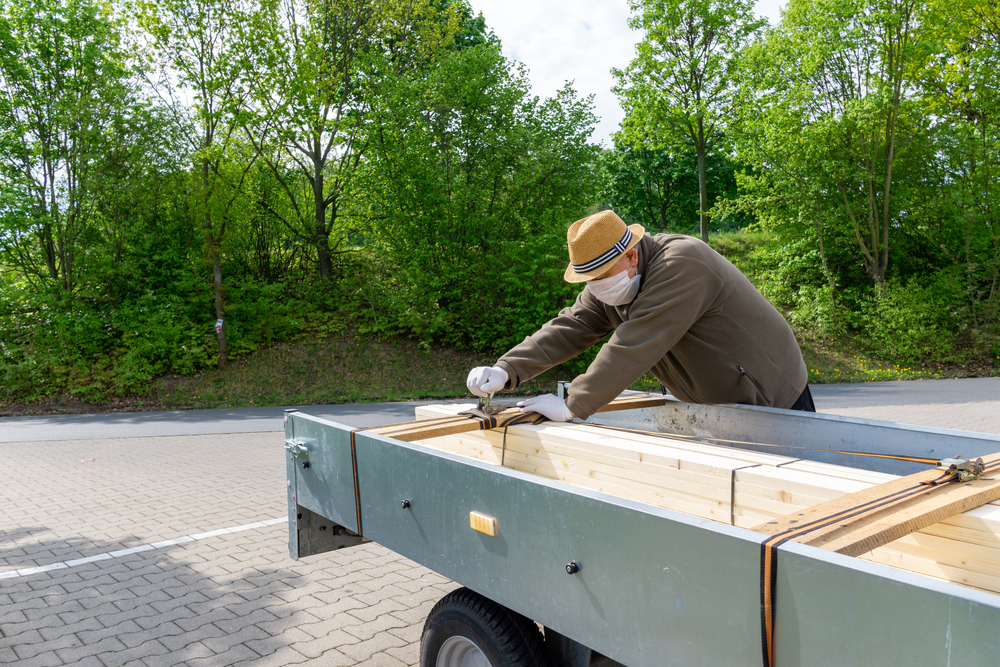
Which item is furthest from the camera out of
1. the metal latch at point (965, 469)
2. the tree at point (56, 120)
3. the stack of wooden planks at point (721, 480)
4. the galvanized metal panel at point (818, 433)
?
the tree at point (56, 120)

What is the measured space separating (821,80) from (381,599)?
19.3 metres

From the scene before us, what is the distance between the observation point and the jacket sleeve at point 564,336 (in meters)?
3.29

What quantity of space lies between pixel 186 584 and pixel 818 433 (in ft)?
12.9

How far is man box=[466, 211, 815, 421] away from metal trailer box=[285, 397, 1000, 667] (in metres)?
0.23

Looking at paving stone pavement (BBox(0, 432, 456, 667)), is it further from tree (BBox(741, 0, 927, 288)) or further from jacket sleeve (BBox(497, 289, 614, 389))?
tree (BBox(741, 0, 927, 288))

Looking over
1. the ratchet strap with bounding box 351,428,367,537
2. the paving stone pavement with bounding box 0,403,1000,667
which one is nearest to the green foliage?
the paving stone pavement with bounding box 0,403,1000,667

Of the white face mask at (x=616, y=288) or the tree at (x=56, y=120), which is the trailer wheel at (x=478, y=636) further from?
the tree at (x=56, y=120)

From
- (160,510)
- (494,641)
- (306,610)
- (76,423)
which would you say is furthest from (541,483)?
(76,423)

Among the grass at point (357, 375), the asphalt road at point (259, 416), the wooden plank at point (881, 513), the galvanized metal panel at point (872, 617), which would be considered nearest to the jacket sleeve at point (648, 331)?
the wooden plank at point (881, 513)

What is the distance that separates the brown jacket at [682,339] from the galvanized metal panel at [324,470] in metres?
0.81

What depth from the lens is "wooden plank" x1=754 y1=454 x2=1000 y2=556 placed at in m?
1.30

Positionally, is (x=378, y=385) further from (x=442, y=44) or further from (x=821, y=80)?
(x=821, y=80)

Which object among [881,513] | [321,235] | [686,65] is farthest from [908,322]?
[881,513]

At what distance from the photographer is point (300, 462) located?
2893mm
